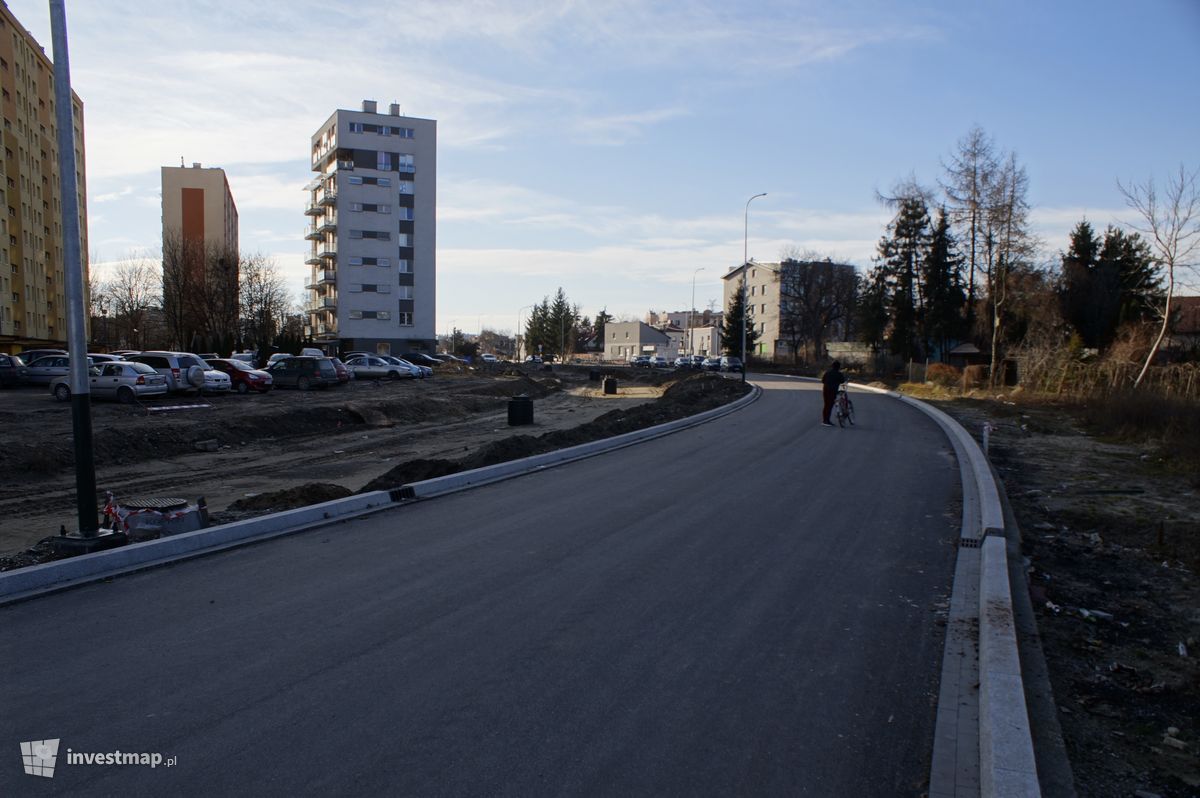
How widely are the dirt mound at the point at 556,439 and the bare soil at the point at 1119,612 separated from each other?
7.98 metres

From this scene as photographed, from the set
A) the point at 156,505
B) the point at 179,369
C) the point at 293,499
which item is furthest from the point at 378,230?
the point at 156,505

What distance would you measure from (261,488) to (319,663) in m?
11.0

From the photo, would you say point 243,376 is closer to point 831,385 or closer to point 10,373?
point 10,373

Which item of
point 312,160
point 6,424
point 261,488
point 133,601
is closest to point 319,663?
point 133,601

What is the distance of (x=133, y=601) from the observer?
6.05 metres

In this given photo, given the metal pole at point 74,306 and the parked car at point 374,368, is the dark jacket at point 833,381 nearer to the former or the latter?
the metal pole at point 74,306

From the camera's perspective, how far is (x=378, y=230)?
3054 inches

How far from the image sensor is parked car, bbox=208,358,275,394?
33312 millimetres

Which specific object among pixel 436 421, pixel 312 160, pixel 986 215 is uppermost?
pixel 312 160

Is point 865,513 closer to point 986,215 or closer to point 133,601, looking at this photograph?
point 133,601

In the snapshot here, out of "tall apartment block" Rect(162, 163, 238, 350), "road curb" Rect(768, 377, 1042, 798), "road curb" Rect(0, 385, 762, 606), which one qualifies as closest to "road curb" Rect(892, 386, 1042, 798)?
"road curb" Rect(768, 377, 1042, 798)

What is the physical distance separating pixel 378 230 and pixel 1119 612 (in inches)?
3072

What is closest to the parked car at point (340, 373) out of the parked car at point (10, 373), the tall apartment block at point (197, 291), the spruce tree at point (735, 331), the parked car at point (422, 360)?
the parked car at point (10, 373)

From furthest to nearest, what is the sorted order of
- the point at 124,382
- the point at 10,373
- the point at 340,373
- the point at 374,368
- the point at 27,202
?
the point at 27,202, the point at 374,368, the point at 340,373, the point at 10,373, the point at 124,382
